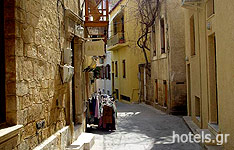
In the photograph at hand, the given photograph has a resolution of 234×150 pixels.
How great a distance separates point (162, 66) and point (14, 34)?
12187mm

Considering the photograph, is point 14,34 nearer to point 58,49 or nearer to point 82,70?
point 58,49

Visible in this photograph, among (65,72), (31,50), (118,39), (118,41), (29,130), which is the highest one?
(118,39)

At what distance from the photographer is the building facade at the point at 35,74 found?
144 inches

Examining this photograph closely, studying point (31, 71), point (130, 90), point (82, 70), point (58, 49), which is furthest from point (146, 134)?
point (130, 90)

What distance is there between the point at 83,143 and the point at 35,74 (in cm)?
302

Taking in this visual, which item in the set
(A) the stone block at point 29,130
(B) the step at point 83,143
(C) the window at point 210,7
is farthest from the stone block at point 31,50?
(C) the window at point 210,7

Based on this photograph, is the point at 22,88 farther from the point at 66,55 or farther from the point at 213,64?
the point at 213,64

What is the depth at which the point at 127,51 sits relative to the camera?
73.9 feet

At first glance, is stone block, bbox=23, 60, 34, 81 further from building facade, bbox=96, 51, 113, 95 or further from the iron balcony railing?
building facade, bbox=96, 51, 113, 95

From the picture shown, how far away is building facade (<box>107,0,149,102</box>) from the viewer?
855 inches

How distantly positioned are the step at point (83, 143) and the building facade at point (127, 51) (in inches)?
553

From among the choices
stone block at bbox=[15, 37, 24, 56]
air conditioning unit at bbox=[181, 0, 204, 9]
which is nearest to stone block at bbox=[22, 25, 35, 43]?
stone block at bbox=[15, 37, 24, 56]

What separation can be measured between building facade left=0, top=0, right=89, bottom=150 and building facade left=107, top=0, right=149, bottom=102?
48.5ft

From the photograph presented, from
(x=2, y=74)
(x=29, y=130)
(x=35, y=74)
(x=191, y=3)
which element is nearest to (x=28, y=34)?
(x=35, y=74)
